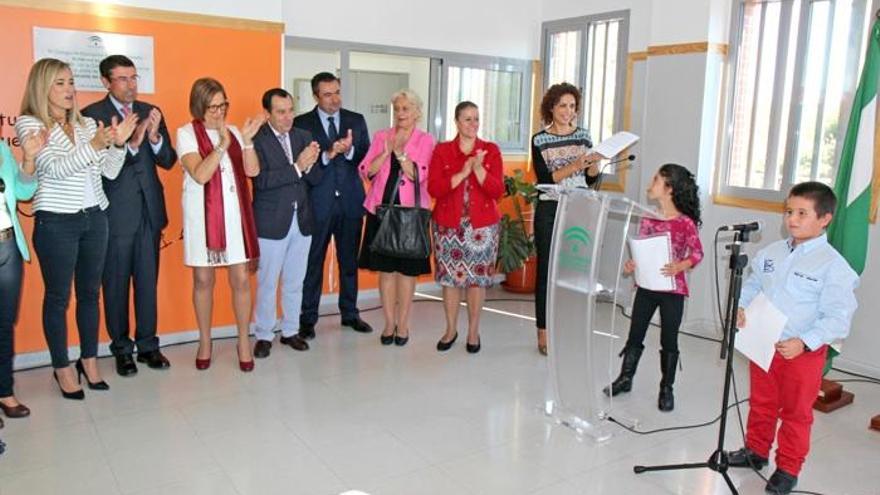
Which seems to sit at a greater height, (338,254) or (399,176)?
(399,176)

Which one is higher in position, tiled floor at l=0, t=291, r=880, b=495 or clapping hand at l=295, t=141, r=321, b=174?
clapping hand at l=295, t=141, r=321, b=174

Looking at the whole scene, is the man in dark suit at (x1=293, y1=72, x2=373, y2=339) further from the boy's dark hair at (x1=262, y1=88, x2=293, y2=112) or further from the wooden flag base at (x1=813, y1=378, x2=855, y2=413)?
the wooden flag base at (x1=813, y1=378, x2=855, y2=413)

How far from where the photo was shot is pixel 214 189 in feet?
12.7

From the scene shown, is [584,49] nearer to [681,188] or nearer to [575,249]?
[681,188]

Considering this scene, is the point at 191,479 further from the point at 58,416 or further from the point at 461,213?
the point at 461,213

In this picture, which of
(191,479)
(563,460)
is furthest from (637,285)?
(191,479)

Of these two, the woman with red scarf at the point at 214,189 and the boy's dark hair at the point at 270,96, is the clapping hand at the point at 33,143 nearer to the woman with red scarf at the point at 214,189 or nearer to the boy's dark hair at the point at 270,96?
the woman with red scarf at the point at 214,189

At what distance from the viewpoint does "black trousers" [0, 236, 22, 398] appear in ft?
10.6

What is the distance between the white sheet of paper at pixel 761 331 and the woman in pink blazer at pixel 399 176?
2.07m

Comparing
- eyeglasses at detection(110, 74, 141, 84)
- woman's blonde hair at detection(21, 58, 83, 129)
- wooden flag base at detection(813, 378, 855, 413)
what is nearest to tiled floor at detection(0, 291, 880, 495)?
wooden flag base at detection(813, 378, 855, 413)

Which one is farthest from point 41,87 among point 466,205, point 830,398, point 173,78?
point 830,398

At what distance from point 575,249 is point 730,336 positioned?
2.40 ft

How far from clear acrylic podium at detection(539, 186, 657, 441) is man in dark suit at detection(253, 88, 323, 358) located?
Result: 1.65 m

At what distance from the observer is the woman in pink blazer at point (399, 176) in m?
4.36
